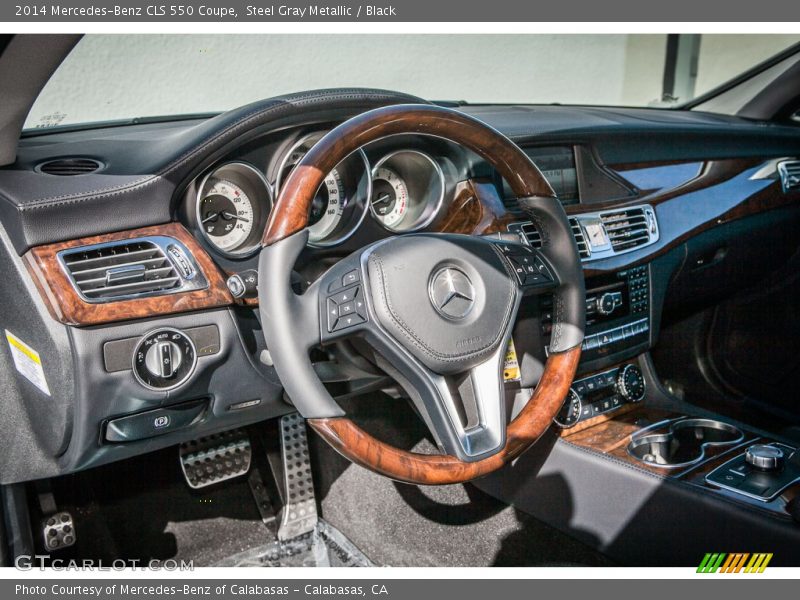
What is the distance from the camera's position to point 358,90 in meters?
1.56

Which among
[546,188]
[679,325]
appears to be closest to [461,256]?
[546,188]

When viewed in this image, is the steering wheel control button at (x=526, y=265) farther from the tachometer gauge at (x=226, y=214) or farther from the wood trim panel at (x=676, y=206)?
the tachometer gauge at (x=226, y=214)

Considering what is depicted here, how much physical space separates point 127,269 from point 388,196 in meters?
0.68

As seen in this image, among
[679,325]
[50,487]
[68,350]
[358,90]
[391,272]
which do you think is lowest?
[50,487]

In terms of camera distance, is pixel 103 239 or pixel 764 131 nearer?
pixel 103 239

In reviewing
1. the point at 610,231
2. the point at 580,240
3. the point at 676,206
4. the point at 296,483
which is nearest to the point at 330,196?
the point at 580,240

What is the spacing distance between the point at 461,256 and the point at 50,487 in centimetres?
141

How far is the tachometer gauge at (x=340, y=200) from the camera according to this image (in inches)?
66.1

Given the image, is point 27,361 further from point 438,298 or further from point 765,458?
point 765,458

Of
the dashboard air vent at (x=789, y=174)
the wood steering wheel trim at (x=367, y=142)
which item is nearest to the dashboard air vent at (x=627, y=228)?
the wood steering wheel trim at (x=367, y=142)

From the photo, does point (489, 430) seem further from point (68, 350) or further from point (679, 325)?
point (679, 325)

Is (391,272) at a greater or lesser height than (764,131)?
lesser

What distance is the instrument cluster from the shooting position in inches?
62.8

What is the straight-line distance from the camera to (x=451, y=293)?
1.40m
